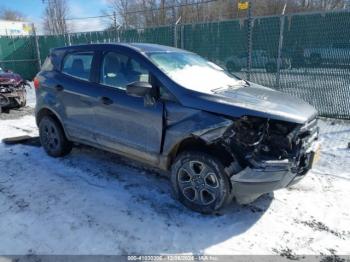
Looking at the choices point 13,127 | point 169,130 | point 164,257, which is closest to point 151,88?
point 169,130

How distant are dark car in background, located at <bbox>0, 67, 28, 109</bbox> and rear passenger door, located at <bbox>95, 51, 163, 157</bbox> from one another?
5436 mm

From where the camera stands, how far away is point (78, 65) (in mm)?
4883

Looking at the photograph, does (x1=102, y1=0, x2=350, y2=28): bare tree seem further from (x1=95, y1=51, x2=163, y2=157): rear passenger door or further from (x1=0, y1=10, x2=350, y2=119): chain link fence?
(x1=95, y1=51, x2=163, y2=157): rear passenger door

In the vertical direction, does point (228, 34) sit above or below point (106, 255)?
above

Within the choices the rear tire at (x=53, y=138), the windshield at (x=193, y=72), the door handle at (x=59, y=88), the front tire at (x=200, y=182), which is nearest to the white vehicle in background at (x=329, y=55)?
the windshield at (x=193, y=72)

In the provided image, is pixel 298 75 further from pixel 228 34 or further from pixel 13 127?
pixel 13 127

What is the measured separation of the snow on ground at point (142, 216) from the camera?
312 centimetres

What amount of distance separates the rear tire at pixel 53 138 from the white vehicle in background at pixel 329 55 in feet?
18.4

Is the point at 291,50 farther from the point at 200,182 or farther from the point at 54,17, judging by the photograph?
the point at 54,17

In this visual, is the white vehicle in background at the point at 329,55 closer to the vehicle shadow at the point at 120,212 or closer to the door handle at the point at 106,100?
the vehicle shadow at the point at 120,212

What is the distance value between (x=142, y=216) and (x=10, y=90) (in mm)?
6901

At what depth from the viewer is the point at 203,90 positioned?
378cm

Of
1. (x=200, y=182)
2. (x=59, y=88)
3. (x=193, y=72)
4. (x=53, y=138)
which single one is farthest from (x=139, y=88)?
(x=53, y=138)

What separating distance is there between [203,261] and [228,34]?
702 centimetres
